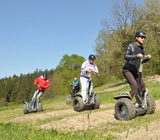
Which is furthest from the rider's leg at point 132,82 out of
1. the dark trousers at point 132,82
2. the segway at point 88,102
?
the segway at point 88,102

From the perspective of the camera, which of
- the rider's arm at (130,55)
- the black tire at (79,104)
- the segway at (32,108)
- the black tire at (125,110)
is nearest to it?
the black tire at (125,110)

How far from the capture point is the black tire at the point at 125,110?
5000 mm

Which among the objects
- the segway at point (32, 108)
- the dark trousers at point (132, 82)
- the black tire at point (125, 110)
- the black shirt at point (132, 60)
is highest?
the black shirt at point (132, 60)

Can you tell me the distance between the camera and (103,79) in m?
45.2

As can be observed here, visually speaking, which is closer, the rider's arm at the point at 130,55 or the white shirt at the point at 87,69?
the rider's arm at the point at 130,55

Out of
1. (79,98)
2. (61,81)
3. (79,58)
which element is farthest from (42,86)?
(79,58)

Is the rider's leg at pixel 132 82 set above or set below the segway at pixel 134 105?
above

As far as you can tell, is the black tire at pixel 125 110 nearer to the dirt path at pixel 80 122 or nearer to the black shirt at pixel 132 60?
the dirt path at pixel 80 122

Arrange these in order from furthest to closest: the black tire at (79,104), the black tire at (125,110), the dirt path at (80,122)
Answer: the black tire at (79,104), the black tire at (125,110), the dirt path at (80,122)

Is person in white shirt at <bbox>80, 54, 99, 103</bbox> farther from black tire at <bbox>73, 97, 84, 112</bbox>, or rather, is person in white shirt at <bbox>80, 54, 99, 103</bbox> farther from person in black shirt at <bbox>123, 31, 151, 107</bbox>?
person in black shirt at <bbox>123, 31, 151, 107</bbox>

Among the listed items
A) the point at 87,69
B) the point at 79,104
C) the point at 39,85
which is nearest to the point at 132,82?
the point at 87,69

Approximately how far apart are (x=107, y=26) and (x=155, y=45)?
27.0 ft

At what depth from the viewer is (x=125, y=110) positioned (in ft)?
17.1

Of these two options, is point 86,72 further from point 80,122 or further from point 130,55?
point 80,122
